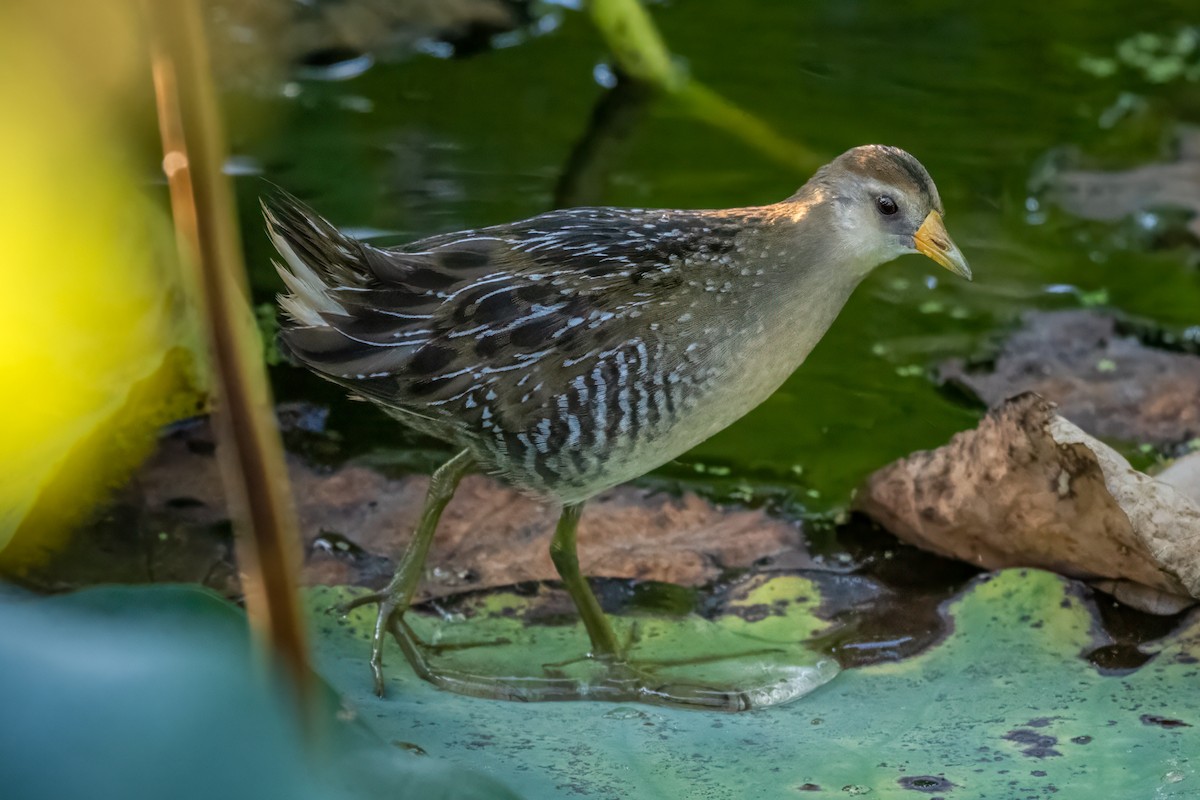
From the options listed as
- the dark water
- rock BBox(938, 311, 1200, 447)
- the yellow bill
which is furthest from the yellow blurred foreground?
rock BBox(938, 311, 1200, 447)

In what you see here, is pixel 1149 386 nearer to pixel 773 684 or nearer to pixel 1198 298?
pixel 1198 298

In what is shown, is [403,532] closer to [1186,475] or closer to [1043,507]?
[1043,507]

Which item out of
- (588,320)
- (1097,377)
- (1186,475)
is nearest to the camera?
(588,320)

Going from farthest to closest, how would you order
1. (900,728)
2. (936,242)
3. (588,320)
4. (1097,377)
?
(1097,377)
(936,242)
(588,320)
(900,728)

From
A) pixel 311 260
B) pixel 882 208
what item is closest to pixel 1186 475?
pixel 882 208

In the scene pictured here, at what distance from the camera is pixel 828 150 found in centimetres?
489

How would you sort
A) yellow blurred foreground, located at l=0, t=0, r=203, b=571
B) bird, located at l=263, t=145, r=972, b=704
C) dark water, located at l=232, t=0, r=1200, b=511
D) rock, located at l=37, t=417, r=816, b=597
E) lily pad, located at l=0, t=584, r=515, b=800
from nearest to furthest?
yellow blurred foreground, located at l=0, t=0, r=203, b=571, lily pad, located at l=0, t=584, r=515, b=800, bird, located at l=263, t=145, r=972, b=704, rock, located at l=37, t=417, r=816, b=597, dark water, located at l=232, t=0, r=1200, b=511

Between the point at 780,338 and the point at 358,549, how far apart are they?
3.38 feet

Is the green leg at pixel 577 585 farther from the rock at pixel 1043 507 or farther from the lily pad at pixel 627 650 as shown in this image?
the rock at pixel 1043 507

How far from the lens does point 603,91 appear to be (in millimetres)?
5395

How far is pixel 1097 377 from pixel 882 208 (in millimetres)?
1366

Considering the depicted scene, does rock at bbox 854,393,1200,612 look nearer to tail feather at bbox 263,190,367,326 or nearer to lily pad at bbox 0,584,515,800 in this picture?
tail feather at bbox 263,190,367,326

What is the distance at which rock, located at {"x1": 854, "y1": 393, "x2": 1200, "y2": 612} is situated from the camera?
277 centimetres

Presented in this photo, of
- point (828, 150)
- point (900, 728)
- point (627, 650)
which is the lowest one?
point (900, 728)
